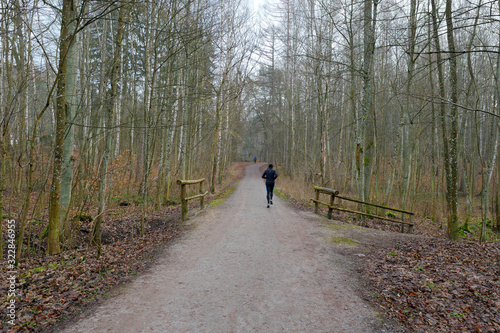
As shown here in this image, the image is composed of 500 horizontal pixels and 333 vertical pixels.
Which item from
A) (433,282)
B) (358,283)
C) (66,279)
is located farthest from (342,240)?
(66,279)

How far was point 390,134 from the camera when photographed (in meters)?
27.0

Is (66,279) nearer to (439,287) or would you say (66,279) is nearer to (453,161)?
(439,287)

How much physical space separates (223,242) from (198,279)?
2.06 meters

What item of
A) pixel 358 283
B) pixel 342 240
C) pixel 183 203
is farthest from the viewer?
pixel 183 203

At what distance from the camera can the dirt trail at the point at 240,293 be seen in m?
3.33

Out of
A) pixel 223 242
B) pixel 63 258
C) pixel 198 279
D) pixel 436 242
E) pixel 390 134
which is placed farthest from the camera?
pixel 390 134

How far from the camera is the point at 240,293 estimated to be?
13.5 ft

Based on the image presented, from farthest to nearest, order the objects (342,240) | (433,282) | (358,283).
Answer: (342,240) < (358,283) < (433,282)

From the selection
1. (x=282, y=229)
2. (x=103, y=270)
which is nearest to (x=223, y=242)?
(x=282, y=229)

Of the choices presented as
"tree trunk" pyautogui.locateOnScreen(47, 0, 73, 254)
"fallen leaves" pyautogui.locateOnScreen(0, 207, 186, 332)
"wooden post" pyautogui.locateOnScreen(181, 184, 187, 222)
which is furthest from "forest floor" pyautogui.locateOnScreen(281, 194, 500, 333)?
"tree trunk" pyautogui.locateOnScreen(47, 0, 73, 254)

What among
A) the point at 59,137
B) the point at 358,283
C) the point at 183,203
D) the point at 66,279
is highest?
the point at 59,137

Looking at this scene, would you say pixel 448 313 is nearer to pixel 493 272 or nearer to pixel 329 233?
pixel 493 272

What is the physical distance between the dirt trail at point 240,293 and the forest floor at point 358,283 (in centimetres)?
4

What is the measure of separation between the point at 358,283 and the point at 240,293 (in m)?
2.04
